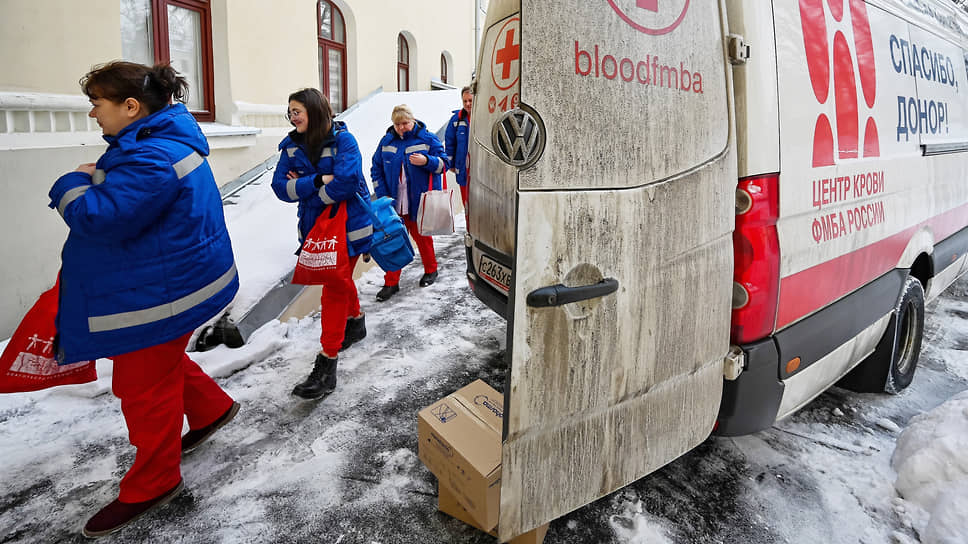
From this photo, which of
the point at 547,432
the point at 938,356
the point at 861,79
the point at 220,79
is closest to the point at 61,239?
the point at 220,79

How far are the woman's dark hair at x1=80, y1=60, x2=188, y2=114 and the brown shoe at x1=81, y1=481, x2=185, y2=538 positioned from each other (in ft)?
5.14

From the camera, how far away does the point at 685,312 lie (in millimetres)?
1655

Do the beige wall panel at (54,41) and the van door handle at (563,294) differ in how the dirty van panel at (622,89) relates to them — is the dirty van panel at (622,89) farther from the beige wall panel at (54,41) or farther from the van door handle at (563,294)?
the beige wall panel at (54,41)

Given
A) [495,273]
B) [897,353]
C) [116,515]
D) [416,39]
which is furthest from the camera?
[416,39]

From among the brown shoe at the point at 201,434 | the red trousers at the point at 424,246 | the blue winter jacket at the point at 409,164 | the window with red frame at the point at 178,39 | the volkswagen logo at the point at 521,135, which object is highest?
the window with red frame at the point at 178,39

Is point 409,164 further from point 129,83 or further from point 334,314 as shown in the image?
point 129,83

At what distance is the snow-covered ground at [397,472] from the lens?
210 centimetres

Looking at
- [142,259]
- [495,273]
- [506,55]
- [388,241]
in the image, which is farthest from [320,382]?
[506,55]

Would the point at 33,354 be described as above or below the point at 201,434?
above

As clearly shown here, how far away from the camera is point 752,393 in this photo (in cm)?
191

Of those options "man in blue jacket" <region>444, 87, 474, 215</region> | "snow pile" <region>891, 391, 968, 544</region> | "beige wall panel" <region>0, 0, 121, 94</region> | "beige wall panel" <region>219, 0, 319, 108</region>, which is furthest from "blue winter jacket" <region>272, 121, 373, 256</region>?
"beige wall panel" <region>219, 0, 319, 108</region>

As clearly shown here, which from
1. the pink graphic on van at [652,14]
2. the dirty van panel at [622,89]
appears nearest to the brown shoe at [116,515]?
the dirty van panel at [622,89]

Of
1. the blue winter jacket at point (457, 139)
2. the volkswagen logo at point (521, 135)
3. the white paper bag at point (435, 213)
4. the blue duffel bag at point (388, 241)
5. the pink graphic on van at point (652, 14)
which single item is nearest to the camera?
the volkswagen logo at point (521, 135)

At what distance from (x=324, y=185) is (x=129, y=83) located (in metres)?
1.19
